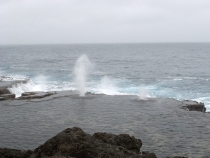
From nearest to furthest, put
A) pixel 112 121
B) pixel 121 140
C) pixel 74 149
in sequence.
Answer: pixel 74 149, pixel 121 140, pixel 112 121

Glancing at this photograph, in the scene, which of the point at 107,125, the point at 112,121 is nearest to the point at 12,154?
the point at 107,125

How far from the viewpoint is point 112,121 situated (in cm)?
2511

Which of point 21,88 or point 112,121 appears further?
point 21,88

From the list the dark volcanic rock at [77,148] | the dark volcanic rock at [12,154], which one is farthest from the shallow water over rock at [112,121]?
the dark volcanic rock at [77,148]

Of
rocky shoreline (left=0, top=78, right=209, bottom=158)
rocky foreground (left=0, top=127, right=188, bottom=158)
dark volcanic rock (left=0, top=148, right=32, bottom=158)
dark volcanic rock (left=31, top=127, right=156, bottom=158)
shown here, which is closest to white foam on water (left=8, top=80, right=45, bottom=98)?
rocky shoreline (left=0, top=78, right=209, bottom=158)

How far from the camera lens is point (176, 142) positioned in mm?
20219

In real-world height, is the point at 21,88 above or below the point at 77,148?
below

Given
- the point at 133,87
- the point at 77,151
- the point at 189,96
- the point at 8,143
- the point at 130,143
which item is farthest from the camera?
the point at 133,87

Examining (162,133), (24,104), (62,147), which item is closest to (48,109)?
(24,104)

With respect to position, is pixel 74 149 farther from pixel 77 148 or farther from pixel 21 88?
pixel 21 88

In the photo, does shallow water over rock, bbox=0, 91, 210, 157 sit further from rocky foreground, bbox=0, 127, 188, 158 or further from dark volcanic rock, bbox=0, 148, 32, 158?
rocky foreground, bbox=0, 127, 188, 158

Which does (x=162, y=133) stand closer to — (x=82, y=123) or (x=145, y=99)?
(x=82, y=123)

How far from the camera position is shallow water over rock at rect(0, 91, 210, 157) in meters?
20.1

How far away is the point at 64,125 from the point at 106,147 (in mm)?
12438
